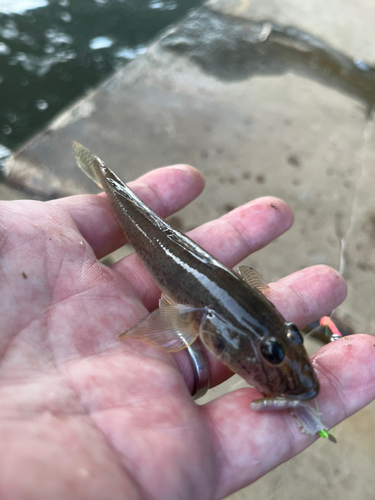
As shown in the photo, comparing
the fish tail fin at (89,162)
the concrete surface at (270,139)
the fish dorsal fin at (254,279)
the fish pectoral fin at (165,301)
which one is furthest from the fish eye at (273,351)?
the fish tail fin at (89,162)

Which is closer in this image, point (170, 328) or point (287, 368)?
point (287, 368)

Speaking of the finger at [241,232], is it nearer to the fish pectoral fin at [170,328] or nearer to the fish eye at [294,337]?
the fish pectoral fin at [170,328]

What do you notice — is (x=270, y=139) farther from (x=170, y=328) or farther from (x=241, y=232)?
(x=170, y=328)

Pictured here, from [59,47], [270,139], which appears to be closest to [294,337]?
[270,139]

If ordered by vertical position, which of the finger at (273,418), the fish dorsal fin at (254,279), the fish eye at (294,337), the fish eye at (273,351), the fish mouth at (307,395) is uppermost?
the fish eye at (294,337)

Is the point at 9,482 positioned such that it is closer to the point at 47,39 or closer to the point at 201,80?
the point at 201,80

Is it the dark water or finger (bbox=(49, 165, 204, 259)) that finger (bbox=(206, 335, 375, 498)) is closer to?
finger (bbox=(49, 165, 204, 259))

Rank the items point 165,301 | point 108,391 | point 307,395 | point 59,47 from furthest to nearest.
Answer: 1. point 59,47
2. point 165,301
3. point 307,395
4. point 108,391
